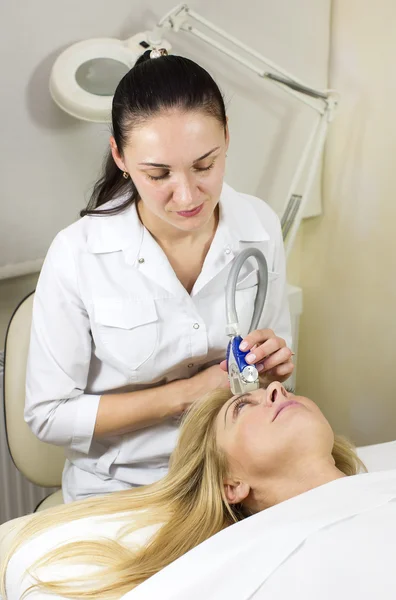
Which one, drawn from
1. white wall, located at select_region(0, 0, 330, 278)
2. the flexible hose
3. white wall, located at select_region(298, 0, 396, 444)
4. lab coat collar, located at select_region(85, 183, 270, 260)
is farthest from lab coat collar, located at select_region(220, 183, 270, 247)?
white wall, located at select_region(298, 0, 396, 444)

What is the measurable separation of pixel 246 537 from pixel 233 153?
1321mm

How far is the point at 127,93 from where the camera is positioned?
4.19ft

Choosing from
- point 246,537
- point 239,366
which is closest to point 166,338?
point 239,366

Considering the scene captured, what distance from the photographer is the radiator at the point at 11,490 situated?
6.17 ft

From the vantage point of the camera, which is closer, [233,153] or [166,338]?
[166,338]

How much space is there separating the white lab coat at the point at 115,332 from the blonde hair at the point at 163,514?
0.12 metres

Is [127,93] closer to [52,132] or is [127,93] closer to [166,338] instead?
[166,338]

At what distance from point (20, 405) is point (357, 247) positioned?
50.7 inches

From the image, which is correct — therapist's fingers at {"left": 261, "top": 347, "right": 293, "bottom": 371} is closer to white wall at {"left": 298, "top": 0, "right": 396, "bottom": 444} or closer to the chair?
the chair

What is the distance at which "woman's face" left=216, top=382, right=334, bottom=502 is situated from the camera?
4.11 ft

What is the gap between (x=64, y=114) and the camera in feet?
5.93

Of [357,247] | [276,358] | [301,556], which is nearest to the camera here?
[301,556]

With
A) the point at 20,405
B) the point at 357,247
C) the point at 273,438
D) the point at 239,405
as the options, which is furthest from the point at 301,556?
the point at 357,247

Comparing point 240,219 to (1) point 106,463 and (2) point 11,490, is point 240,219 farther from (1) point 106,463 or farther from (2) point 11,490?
(2) point 11,490
